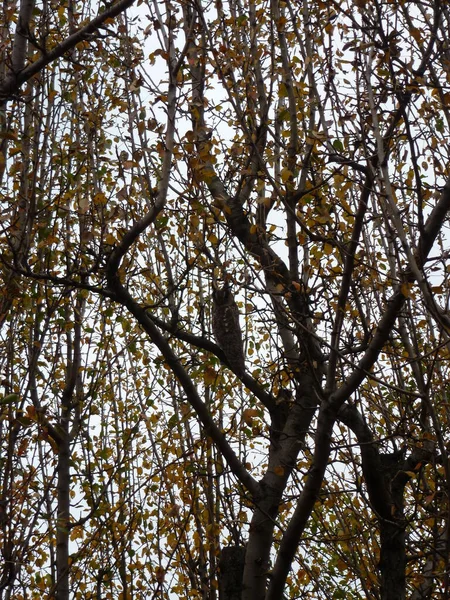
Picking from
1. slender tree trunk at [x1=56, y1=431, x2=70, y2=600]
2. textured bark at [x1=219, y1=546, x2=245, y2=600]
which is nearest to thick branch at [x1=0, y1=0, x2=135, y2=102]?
slender tree trunk at [x1=56, y1=431, x2=70, y2=600]

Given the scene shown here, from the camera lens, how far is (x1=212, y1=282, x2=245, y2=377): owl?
15.1 ft

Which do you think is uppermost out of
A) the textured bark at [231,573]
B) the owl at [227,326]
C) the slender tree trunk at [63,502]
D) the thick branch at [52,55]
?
the thick branch at [52,55]

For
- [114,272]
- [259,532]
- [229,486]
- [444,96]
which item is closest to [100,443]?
[229,486]

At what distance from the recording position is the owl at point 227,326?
4.61 meters

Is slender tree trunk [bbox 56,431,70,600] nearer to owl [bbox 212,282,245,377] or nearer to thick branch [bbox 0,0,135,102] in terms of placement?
owl [bbox 212,282,245,377]

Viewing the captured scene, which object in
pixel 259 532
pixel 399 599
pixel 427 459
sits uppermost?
pixel 427 459

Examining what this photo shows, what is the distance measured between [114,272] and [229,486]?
7.74 ft

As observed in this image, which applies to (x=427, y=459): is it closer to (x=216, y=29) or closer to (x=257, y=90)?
(x=257, y=90)

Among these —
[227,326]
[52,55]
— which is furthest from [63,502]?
[52,55]

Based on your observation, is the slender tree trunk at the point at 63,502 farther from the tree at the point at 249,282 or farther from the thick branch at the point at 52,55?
the thick branch at the point at 52,55

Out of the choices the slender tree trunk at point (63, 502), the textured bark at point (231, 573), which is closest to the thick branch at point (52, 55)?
the slender tree trunk at point (63, 502)

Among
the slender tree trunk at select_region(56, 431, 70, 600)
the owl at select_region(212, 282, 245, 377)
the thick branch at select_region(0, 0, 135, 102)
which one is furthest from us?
the slender tree trunk at select_region(56, 431, 70, 600)

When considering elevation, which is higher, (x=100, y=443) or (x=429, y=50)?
(x=429, y=50)

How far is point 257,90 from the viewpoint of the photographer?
508 centimetres
